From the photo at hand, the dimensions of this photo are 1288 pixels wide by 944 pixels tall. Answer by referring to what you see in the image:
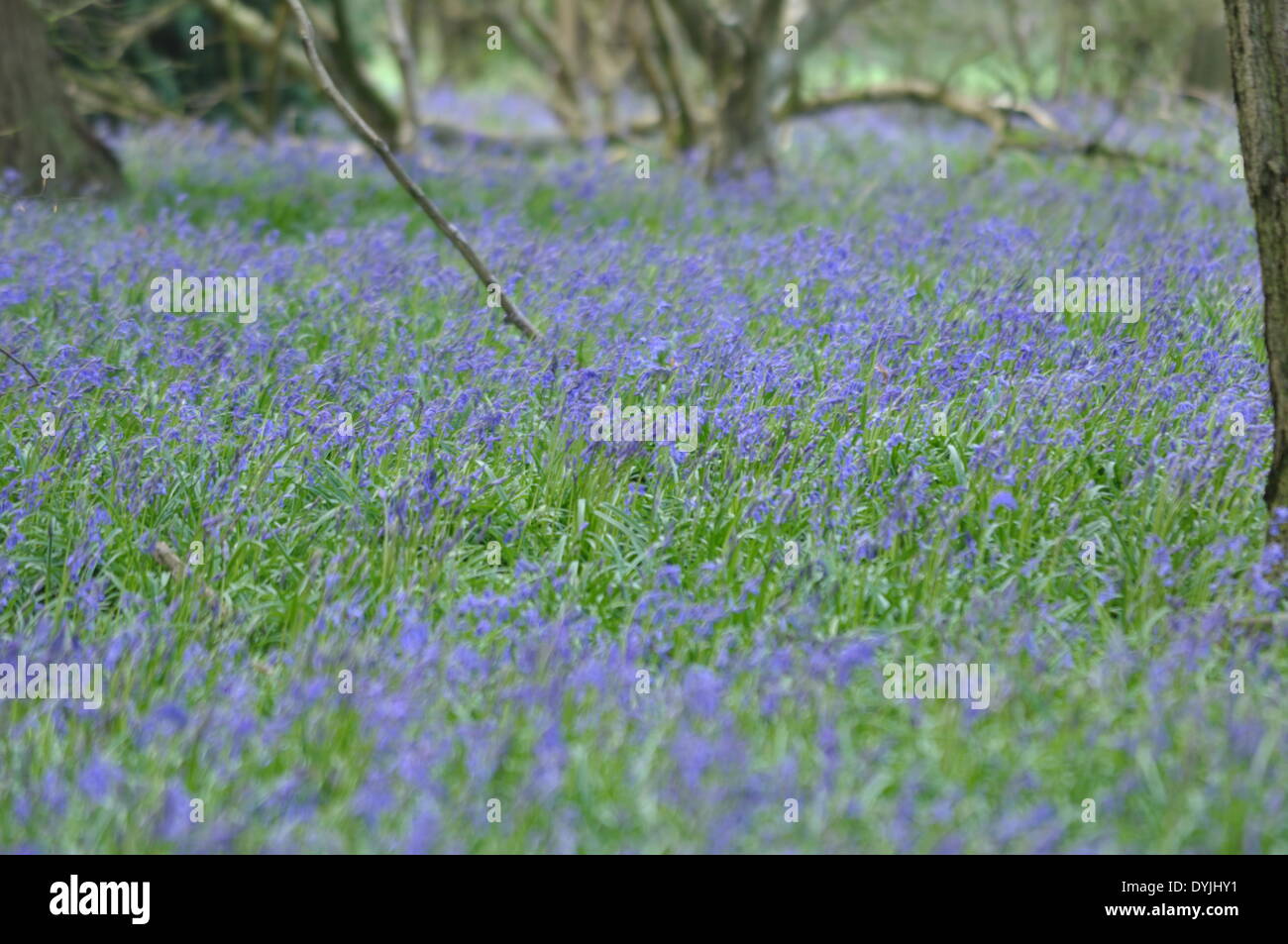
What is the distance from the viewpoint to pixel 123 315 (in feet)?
21.8

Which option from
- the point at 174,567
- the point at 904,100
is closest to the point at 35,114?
the point at 174,567

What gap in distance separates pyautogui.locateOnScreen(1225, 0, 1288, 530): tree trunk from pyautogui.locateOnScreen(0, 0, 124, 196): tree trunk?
740 cm

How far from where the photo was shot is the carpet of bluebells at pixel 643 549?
141 inches

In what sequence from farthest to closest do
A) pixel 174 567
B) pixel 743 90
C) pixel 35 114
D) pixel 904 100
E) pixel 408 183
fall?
pixel 904 100
pixel 743 90
pixel 35 114
pixel 408 183
pixel 174 567

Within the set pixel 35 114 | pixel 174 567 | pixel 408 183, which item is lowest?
pixel 174 567

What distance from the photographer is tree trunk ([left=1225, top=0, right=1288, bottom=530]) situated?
445cm

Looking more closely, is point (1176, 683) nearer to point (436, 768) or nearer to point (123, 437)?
point (436, 768)

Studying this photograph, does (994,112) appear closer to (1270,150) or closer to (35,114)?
(35,114)

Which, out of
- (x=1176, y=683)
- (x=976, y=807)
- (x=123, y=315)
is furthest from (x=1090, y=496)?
(x=123, y=315)

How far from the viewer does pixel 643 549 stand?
4965 mm

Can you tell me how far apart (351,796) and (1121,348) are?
3997mm

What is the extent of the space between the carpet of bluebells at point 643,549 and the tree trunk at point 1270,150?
1.58 ft

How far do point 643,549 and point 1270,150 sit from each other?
2411 millimetres
